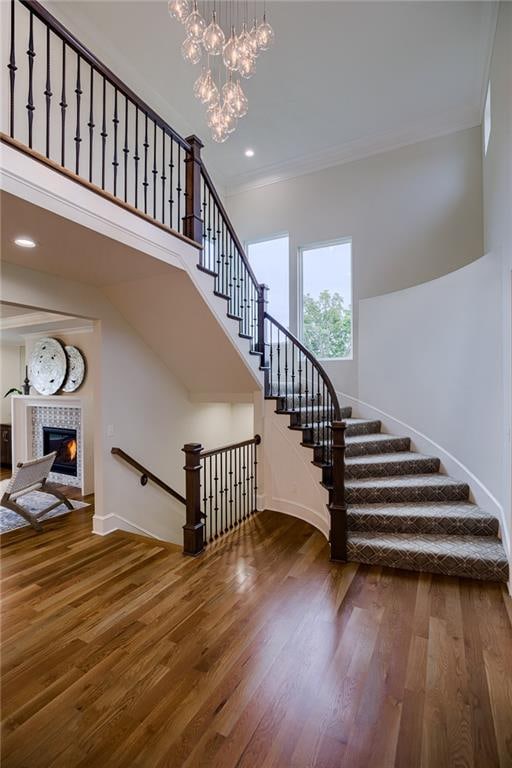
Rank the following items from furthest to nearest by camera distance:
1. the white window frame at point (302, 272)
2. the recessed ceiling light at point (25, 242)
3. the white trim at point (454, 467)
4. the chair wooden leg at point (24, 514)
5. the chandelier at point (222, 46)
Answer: the white window frame at point (302, 272), the chair wooden leg at point (24, 514), the white trim at point (454, 467), the chandelier at point (222, 46), the recessed ceiling light at point (25, 242)

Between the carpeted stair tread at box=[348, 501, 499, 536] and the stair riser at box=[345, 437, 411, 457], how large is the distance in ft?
2.76

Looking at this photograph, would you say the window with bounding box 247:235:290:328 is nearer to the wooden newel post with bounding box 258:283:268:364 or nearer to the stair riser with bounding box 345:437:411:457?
the wooden newel post with bounding box 258:283:268:364

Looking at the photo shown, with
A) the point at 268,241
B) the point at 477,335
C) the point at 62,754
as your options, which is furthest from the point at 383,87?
the point at 62,754

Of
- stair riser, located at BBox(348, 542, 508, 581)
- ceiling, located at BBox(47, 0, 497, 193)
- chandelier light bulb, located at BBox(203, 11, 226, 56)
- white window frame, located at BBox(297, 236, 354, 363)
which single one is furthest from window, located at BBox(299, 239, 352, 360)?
chandelier light bulb, located at BBox(203, 11, 226, 56)

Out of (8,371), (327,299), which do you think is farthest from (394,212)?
(8,371)

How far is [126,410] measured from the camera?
427 centimetres

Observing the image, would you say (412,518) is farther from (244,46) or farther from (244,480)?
(244,46)

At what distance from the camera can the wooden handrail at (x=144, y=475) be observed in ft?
13.4

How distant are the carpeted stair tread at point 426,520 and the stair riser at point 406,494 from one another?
0.12m

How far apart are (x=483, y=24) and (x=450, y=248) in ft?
7.40

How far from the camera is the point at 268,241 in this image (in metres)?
6.43

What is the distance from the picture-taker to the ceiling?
366 centimetres

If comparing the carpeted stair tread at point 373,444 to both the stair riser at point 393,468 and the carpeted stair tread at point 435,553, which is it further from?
the carpeted stair tread at point 435,553

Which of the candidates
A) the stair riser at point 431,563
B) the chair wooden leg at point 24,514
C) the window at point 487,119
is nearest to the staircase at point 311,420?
the stair riser at point 431,563
